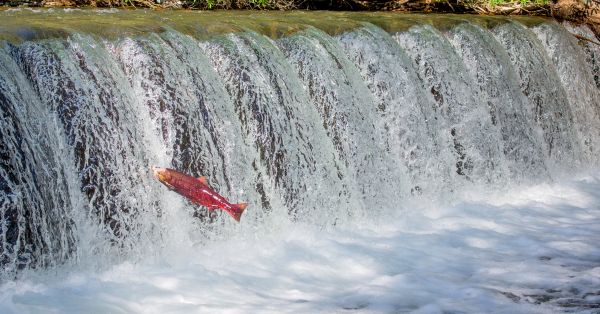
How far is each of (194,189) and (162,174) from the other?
0.22m

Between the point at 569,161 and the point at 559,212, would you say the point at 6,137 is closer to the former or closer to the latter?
the point at 559,212

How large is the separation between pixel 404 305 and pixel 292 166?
1326 millimetres

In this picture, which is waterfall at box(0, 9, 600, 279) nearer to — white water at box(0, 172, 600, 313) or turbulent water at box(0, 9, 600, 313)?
turbulent water at box(0, 9, 600, 313)

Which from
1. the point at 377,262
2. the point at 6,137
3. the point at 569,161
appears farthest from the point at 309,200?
the point at 569,161

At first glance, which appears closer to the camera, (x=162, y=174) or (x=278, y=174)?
(x=162, y=174)

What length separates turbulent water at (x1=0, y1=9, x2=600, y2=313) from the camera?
254 cm

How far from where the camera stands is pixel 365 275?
2834 mm

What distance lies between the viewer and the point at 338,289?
2.67 metres

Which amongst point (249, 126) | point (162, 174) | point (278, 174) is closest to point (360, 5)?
point (249, 126)

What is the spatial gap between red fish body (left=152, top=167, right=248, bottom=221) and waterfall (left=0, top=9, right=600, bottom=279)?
0.18 metres

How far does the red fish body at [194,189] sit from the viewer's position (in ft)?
9.18

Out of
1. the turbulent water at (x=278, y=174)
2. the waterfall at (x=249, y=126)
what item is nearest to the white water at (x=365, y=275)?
the turbulent water at (x=278, y=174)

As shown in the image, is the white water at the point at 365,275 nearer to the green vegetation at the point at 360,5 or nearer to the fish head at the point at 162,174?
the fish head at the point at 162,174

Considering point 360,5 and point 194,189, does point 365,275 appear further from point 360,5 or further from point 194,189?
point 360,5
